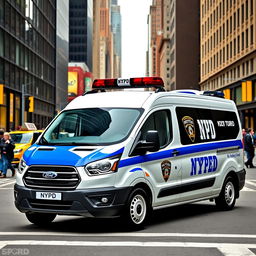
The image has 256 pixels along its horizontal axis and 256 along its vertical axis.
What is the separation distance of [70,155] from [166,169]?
1.85 metres

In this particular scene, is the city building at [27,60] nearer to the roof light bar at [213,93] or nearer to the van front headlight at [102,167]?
the roof light bar at [213,93]

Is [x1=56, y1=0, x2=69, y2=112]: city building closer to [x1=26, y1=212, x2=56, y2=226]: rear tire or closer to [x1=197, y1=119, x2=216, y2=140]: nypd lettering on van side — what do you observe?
[x1=197, y1=119, x2=216, y2=140]: nypd lettering on van side

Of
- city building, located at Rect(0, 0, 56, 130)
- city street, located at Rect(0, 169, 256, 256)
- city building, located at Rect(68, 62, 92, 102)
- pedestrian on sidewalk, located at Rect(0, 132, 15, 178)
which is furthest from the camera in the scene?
city building, located at Rect(68, 62, 92, 102)

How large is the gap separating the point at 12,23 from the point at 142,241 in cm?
5609

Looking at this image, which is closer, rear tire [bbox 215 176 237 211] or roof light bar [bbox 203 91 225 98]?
rear tire [bbox 215 176 237 211]

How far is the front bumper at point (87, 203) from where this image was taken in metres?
8.55

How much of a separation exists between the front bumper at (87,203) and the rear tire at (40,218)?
2.30ft

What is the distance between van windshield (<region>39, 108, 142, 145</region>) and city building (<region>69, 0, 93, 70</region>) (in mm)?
167429

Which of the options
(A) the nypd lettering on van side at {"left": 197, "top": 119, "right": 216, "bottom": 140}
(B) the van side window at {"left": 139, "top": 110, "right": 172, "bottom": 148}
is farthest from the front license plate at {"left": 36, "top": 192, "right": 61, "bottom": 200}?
(A) the nypd lettering on van side at {"left": 197, "top": 119, "right": 216, "bottom": 140}

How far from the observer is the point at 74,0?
174125 millimetres

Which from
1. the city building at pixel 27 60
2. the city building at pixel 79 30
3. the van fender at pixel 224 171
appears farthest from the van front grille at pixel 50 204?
the city building at pixel 79 30

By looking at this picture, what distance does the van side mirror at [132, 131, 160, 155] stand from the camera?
9062 mm

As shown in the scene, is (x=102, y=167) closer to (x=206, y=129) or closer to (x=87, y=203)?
(x=87, y=203)

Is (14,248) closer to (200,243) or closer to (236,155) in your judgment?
(200,243)
